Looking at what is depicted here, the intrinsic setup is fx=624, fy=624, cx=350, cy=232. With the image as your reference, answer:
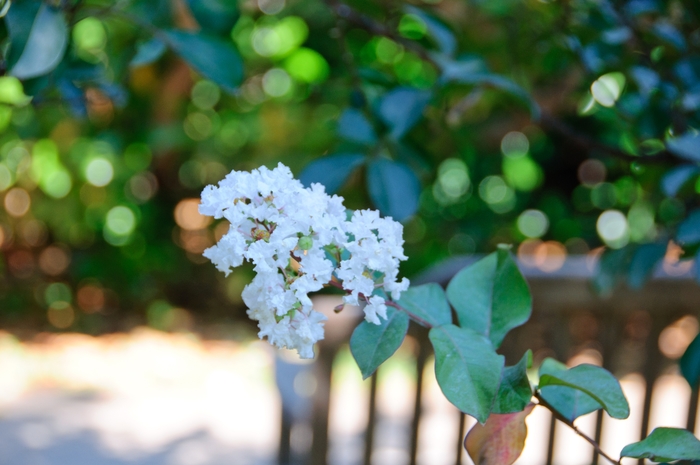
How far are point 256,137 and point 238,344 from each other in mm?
1425

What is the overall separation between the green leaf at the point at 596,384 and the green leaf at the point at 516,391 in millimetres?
35

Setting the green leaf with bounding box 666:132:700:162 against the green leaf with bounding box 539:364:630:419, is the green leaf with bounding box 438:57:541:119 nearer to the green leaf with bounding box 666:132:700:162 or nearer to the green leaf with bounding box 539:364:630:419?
the green leaf with bounding box 666:132:700:162

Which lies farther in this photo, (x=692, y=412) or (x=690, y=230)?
(x=692, y=412)

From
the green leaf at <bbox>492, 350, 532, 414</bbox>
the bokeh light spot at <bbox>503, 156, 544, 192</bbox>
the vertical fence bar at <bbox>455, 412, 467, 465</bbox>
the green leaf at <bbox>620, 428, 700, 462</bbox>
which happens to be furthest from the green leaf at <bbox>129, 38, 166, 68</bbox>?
the bokeh light spot at <bbox>503, 156, 544, 192</bbox>

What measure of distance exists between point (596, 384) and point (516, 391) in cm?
8

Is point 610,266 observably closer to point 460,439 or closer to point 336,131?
point 336,131

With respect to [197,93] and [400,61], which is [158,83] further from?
[400,61]

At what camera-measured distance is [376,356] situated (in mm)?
517

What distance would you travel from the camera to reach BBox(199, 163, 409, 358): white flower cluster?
510mm

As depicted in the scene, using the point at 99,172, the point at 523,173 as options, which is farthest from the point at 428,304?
the point at 99,172

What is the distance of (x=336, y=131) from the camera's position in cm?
95

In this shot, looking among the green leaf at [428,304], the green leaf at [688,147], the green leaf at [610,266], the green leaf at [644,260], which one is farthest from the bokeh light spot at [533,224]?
the green leaf at [428,304]

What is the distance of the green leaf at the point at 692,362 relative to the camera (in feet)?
2.65

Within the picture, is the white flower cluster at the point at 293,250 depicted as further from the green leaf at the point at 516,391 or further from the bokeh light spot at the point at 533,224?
the bokeh light spot at the point at 533,224
